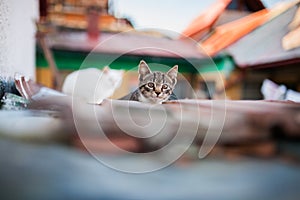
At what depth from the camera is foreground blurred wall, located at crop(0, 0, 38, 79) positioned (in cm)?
103

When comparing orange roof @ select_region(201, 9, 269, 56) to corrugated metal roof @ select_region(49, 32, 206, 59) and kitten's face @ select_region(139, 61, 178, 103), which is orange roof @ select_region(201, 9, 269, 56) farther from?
kitten's face @ select_region(139, 61, 178, 103)

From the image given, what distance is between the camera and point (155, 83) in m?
1.07

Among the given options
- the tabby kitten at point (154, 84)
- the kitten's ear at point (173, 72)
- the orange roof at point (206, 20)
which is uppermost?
the orange roof at point (206, 20)

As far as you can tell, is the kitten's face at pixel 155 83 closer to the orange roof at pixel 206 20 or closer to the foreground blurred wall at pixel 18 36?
the orange roof at pixel 206 20

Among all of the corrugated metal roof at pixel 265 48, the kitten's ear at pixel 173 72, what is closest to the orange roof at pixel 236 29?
the corrugated metal roof at pixel 265 48

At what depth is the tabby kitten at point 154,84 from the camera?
3.45 feet

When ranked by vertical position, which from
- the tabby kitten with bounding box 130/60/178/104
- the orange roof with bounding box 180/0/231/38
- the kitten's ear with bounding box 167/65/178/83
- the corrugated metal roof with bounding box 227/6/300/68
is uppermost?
the orange roof with bounding box 180/0/231/38

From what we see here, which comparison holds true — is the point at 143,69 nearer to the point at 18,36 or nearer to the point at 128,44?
the point at 128,44

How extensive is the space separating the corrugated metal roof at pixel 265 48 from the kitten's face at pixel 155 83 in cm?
24

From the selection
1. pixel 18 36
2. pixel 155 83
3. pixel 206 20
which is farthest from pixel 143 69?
pixel 18 36

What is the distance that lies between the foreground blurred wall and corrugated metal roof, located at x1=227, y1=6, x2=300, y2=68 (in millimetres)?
714

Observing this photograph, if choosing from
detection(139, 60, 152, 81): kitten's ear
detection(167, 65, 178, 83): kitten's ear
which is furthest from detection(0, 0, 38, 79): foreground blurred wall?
detection(167, 65, 178, 83): kitten's ear

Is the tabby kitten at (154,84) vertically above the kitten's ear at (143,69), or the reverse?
the kitten's ear at (143,69)

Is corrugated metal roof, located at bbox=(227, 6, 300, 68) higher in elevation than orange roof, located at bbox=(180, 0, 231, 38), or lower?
lower
